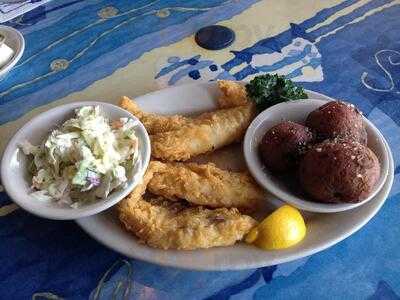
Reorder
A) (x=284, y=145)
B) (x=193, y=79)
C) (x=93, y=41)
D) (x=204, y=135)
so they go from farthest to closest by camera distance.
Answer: (x=93, y=41) < (x=193, y=79) < (x=204, y=135) < (x=284, y=145)

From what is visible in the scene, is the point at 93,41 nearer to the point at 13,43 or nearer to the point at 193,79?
the point at 13,43

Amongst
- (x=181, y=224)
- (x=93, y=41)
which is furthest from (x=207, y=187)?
(x=93, y=41)

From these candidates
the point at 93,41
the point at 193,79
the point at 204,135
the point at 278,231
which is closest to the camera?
the point at 278,231

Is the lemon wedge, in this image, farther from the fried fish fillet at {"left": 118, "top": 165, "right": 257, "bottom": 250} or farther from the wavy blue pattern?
the wavy blue pattern

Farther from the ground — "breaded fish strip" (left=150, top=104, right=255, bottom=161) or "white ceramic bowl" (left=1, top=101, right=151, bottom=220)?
"white ceramic bowl" (left=1, top=101, right=151, bottom=220)

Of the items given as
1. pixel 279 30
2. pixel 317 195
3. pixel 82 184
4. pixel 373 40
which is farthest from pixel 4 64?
pixel 373 40

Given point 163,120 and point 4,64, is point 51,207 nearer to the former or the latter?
point 163,120

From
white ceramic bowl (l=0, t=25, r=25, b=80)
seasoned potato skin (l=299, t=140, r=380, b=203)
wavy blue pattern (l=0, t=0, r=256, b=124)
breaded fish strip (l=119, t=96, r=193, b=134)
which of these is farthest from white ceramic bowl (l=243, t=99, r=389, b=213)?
white ceramic bowl (l=0, t=25, r=25, b=80)
